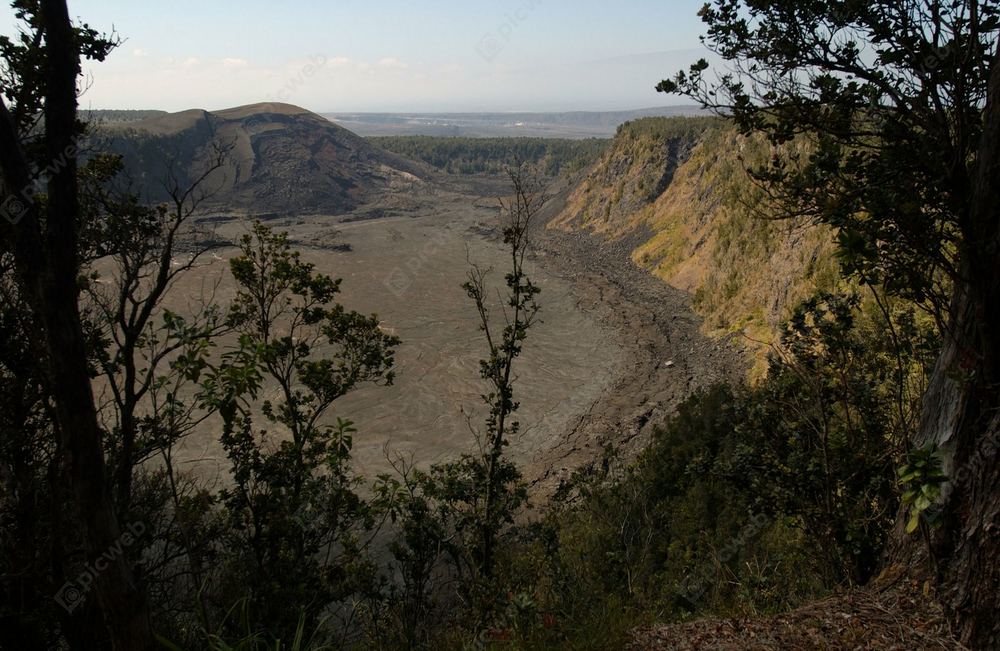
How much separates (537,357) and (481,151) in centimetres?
8068

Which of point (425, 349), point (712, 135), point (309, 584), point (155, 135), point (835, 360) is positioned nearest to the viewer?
point (835, 360)

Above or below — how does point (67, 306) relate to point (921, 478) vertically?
above

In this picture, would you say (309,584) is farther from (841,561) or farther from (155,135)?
(155,135)

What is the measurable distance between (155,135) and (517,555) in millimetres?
68560

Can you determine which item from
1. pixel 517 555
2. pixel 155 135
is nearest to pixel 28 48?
pixel 517 555

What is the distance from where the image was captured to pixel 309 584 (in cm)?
657

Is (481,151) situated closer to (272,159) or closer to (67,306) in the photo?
(272,159)

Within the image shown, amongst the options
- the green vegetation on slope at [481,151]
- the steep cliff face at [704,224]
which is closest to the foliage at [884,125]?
the steep cliff face at [704,224]

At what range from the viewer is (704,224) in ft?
105

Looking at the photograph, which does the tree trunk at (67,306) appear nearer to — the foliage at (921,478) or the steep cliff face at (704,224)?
the foliage at (921,478)

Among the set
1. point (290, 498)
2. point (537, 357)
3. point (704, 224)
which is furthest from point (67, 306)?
point (704, 224)

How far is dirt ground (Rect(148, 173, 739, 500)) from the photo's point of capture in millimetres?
18297

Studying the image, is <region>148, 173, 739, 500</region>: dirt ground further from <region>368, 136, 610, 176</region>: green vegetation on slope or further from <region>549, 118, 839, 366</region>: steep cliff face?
<region>368, 136, 610, 176</region>: green vegetation on slope

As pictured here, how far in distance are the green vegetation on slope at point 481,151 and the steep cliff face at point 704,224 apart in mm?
44336
